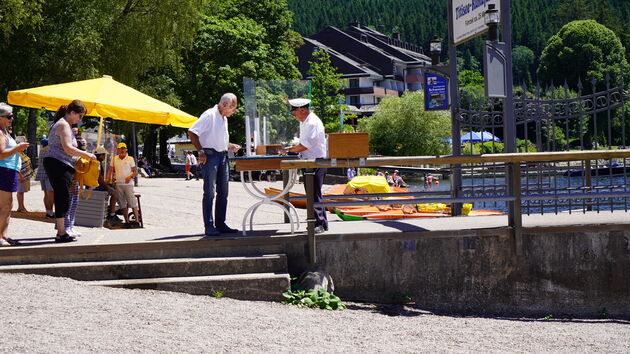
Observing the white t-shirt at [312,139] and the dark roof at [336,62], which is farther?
Result: the dark roof at [336,62]

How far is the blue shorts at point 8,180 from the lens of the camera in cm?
907

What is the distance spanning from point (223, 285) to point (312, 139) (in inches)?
91.3

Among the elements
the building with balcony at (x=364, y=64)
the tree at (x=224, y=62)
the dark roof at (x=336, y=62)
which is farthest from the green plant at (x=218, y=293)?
the dark roof at (x=336, y=62)

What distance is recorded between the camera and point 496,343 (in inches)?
282

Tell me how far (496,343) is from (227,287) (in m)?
2.64

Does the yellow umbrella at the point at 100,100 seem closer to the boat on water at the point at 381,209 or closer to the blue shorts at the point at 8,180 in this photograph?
the boat on water at the point at 381,209

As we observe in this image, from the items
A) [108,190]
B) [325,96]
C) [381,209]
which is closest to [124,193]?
[108,190]

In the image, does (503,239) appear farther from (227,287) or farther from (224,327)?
(224,327)

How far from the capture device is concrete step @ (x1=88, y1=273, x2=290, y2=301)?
8.11m

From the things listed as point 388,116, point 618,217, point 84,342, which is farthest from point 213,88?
point 84,342

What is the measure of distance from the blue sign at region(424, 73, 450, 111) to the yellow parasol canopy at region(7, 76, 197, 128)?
5883mm

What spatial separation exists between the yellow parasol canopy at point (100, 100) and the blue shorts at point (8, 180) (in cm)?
583

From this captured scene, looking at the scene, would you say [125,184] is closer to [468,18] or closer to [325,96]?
[468,18]

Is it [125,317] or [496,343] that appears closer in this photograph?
[125,317]
